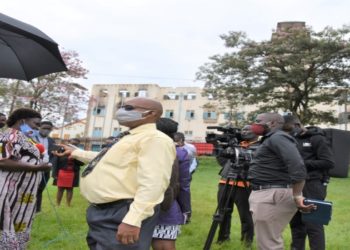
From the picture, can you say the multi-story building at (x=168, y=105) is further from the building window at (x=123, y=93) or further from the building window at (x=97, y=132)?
the building window at (x=97, y=132)

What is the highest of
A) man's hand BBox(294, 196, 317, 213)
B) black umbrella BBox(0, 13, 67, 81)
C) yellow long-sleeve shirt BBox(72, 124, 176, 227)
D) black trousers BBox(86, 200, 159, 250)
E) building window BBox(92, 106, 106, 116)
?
building window BBox(92, 106, 106, 116)

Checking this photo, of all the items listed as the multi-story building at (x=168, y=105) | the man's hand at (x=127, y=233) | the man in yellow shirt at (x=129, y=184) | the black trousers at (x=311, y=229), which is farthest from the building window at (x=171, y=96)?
the man's hand at (x=127, y=233)

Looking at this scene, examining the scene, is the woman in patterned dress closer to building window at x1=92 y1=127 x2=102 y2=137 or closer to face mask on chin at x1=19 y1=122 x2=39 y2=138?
face mask on chin at x1=19 y1=122 x2=39 y2=138

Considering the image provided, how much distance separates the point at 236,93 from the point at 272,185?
18.6 m

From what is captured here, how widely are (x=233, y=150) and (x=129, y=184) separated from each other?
7.12 feet

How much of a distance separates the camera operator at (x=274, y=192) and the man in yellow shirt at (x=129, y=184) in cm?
138

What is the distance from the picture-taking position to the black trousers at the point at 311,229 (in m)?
4.55

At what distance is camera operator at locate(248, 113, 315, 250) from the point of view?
3742mm

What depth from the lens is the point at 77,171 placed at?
855 cm

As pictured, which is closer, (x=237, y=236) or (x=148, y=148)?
(x=148, y=148)

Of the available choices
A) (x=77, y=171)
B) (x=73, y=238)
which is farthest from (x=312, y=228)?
(x=77, y=171)

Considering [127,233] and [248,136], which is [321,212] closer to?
[248,136]

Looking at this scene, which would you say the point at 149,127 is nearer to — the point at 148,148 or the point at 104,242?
the point at 148,148

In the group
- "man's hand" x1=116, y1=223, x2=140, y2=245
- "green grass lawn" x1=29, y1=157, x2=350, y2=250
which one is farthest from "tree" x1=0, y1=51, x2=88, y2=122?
"man's hand" x1=116, y1=223, x2=140, y2=245
